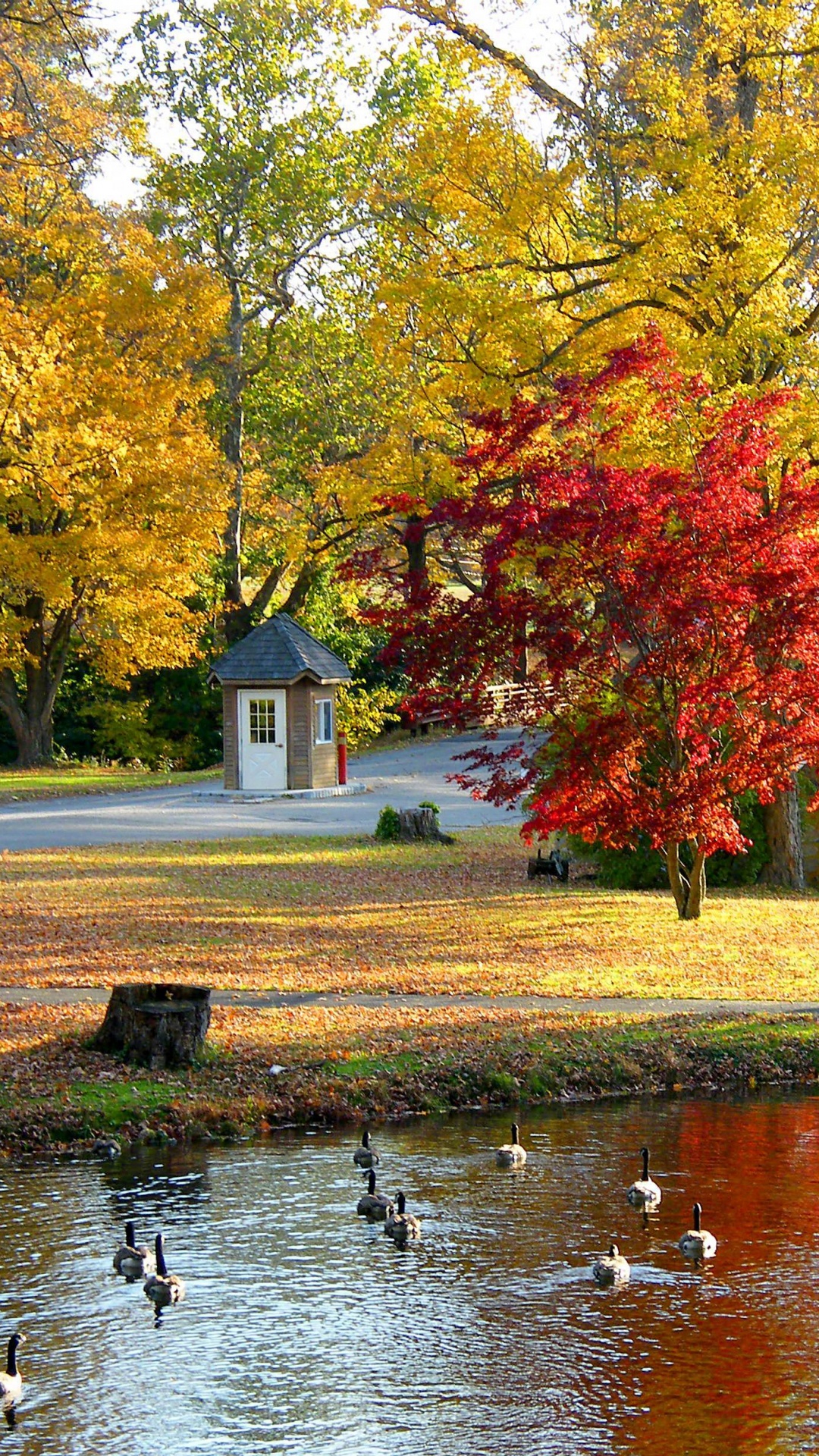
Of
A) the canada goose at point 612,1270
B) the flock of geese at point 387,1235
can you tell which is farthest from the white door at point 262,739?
the canada goose at point 612,1270

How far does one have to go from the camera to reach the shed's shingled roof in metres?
32.0

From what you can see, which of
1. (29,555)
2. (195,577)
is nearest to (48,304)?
(29,555)

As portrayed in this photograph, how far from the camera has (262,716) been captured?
3231 cm

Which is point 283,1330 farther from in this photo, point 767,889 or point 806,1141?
point 767,889

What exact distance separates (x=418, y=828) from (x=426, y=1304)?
1760 cm

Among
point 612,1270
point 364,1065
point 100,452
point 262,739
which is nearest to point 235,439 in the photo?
point 100,452

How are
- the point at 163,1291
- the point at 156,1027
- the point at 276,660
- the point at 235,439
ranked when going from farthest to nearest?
the point at 235,439
the point at 276,660
the point at 156,1027
the point at 163,1291

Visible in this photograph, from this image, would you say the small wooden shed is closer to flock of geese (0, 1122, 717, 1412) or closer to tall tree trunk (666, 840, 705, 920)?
tall tree trunk (666, 840, 705, 920)

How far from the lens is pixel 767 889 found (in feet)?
67.5

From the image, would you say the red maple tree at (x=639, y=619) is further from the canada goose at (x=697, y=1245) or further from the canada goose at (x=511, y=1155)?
the canada goose at (x=697, y=1245)

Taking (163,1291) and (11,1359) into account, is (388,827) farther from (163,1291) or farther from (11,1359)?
(11,1359)

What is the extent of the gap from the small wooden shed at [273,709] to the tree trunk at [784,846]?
12.9 metres

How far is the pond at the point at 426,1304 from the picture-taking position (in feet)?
20.1

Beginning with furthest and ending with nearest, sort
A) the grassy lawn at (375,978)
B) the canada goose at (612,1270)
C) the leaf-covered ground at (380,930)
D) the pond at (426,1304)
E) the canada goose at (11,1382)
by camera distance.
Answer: the leaf-covered ground at (380,930), the grassy lawn at (375,978), the canada goose at (612,1270), the canada goose at (11,1382), the pond at (426,1304)
